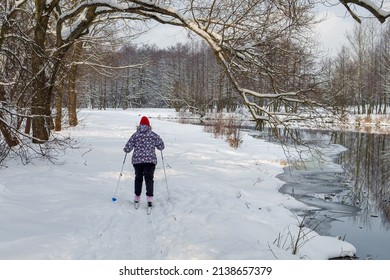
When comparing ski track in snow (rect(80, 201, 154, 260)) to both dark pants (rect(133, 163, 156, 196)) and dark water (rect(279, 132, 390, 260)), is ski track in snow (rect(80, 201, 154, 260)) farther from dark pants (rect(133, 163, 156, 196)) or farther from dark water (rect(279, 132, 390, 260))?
dark water (rect(279, 132, 390, 260))

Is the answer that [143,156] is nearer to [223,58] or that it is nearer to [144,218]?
[144,218]

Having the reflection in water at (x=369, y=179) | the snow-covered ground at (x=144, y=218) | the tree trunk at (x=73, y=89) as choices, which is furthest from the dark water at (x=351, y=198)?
the tree trunk at (x=73, y=89)

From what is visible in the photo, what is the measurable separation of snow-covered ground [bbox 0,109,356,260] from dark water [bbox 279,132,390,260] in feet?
1.84

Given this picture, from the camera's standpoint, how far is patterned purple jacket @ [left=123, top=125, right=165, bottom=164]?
6973 millimetres

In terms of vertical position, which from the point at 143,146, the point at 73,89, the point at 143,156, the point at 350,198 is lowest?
the point at 350,198

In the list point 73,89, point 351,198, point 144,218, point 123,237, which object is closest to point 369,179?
point 351,198

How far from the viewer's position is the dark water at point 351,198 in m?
6.71

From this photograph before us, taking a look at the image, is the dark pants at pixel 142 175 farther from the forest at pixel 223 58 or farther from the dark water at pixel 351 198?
the dark water at pixel 351 198

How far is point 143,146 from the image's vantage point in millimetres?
7031

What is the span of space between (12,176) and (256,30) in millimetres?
6263

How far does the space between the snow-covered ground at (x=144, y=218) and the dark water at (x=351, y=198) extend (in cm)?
56

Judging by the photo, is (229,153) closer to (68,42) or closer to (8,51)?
(68,42)

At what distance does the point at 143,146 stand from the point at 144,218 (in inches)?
62.9

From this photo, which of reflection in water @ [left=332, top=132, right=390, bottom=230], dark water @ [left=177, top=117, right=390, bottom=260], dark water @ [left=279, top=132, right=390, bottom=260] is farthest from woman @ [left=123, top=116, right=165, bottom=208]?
reflection in water @ [left=332, top=132, right=390, bottom=230]
